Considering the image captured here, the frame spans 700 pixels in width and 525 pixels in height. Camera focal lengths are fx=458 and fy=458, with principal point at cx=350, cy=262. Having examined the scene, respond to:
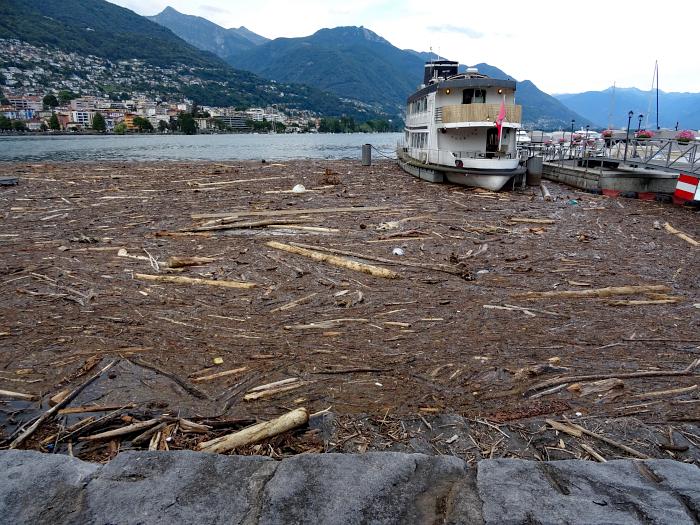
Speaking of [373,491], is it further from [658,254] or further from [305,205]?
[305,205]

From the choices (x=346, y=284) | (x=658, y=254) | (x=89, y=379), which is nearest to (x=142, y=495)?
(x=89, y=379)

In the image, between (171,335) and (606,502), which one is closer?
(606,502)

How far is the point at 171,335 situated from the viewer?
679cm

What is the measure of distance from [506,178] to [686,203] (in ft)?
25.9

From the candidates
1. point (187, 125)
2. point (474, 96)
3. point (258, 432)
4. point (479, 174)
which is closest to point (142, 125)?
point (187, 125)

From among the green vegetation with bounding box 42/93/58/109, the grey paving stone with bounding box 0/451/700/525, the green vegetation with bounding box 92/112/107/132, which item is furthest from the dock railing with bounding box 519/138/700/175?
the green vegetation with bounding box 42/93/58/109

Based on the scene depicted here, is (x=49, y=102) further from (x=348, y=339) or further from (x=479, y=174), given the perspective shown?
(x=348, y=339)

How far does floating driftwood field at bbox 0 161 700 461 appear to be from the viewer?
4586mm

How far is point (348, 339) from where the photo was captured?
22.1ft

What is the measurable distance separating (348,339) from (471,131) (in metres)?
23.3

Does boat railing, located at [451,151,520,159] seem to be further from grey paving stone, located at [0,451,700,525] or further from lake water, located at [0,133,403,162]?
lake water, located at [0,133,403,162]

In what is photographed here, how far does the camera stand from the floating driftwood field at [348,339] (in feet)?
15.0

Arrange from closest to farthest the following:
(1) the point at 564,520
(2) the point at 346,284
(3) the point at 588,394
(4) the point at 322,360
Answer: (1) the point at 564,520 → (3) the point at 588,394 → (4) the point at 322,360 → (2) the point at 346,284

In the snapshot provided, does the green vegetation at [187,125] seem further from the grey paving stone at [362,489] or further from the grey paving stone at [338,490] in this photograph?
the grey paving stone at [362,489]
